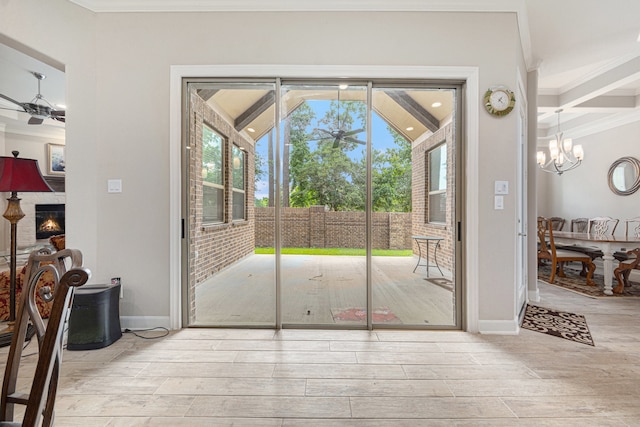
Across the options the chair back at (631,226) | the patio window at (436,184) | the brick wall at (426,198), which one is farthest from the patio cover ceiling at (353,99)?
the chair back at (631,226)

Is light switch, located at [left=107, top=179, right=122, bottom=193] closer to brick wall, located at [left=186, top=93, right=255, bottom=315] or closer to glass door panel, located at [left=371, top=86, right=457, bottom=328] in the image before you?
brick wall, located at [left=186, top=93, right=255, bottom=315]

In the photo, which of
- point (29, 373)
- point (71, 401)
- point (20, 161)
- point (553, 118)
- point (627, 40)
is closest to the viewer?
point (71, 401)

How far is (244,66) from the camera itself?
2834 mm

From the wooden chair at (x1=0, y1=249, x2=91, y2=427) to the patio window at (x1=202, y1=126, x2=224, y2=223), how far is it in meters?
2.11

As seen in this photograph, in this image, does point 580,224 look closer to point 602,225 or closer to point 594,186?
point 594,186

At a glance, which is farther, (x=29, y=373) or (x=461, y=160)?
(x=461, y=160)

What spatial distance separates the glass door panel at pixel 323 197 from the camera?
3014mm

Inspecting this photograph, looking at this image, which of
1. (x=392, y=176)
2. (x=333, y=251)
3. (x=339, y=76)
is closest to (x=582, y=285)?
(x=392, y=176)

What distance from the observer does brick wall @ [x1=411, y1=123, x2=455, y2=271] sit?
3012mm

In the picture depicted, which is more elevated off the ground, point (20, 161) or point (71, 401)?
A: point (20, 161)

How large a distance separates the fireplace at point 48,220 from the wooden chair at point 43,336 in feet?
26.3

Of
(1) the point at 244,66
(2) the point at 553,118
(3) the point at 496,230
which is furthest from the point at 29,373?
(2) the point at 553,118

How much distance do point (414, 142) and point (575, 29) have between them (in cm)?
209

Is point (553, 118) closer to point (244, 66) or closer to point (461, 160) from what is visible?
point (461, 160)
